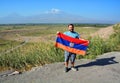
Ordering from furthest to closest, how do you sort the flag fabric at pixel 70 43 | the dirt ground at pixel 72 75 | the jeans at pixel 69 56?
1. the flag fabric at pixel 70 43
2. the jeans at pixel 69 56
3. the dirt ground at pixel 72 75

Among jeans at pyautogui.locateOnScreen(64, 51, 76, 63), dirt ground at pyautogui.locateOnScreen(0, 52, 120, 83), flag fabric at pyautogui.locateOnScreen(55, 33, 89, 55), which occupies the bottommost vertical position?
dirt ground at pyautogui.locateOnScreen(0, 52, 120, 83)

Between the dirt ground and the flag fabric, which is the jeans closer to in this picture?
the flag fabric

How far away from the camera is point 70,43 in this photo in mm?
9898

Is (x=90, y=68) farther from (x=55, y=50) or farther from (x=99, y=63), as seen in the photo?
(x=55, y=50)

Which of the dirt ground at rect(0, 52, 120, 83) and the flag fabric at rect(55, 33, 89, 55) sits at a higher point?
the flag fabric at rect(55, 33, 89, 55)

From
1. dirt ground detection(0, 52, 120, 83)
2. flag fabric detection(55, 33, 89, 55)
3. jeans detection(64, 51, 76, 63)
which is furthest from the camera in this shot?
flag fabric detection(55, 33, 89, 55)

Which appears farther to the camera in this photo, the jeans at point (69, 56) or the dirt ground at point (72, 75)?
the jeans at point (69, 56)

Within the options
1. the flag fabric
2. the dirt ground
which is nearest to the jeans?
the flag fabric

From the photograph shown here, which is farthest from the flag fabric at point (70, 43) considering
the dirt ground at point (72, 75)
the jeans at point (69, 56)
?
the dirt ground at point (72, 75)

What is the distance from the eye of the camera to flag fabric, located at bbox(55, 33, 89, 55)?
32.0ft

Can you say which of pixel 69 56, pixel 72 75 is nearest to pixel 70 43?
pixel 69 56

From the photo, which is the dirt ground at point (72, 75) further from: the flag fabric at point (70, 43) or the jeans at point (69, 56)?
the flag fabric at point (70, 43)

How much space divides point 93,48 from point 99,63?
11.9 feet

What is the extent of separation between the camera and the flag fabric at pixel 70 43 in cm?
975
